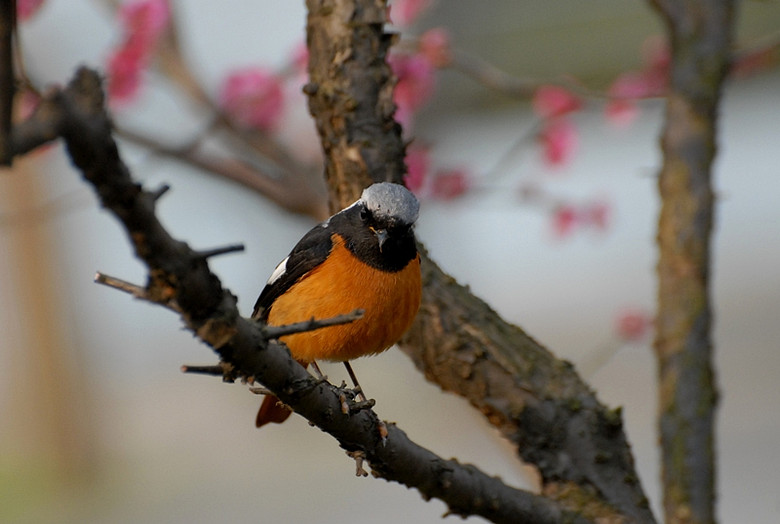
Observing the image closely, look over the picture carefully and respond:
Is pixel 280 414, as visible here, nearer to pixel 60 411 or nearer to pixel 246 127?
pixel 246 127

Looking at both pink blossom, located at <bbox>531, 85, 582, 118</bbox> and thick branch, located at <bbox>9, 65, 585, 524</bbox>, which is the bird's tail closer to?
thick branch, located at <bbox>9, 65, 585, 524</bbox>

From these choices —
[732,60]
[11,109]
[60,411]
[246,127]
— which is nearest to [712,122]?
[732,60]

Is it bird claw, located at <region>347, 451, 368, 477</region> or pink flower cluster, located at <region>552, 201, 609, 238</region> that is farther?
pink flower cluster, located at <region>552, 201, 609, 238</region>

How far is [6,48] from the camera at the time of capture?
119 cm

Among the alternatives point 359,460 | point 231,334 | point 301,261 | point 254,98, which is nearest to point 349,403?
point 359,460

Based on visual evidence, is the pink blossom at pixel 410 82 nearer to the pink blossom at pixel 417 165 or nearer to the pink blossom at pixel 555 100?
the pink blossom at pixel 417 165

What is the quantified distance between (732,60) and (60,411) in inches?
421

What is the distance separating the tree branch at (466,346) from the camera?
310 cm

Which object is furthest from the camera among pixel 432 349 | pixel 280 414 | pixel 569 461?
pixel 280 414

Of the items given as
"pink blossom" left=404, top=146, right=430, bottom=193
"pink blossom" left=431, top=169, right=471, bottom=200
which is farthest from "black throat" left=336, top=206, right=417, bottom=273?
"pink blossom" left=431, top=169, right=471, bottom=200

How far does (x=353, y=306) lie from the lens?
10.1 ft

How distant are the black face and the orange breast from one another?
0.10 feet

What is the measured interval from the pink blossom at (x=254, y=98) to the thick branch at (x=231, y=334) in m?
3.23

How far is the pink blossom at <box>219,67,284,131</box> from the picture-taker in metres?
5.50
